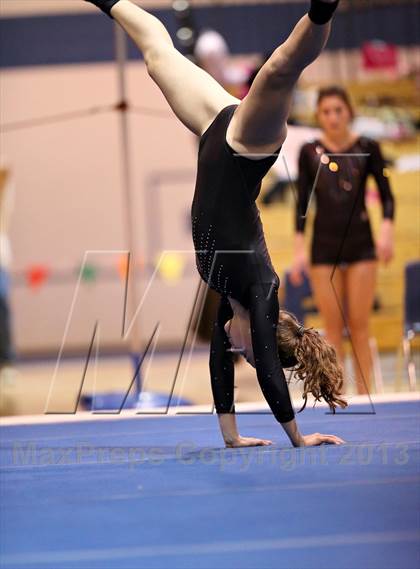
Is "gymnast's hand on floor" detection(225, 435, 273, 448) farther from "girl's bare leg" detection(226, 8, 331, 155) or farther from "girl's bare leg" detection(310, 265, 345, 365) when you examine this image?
"girl's bare leg" detection(310, 265, 345, 365)

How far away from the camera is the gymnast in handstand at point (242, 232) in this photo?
249 cm

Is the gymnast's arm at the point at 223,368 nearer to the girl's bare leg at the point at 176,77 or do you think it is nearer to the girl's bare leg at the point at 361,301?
the girl's bare leg at the point at 176,77

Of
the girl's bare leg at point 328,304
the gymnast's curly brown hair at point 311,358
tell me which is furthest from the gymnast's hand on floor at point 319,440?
the girl's bare leg at point 328,304

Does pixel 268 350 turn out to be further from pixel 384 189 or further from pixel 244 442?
pixel 384 189

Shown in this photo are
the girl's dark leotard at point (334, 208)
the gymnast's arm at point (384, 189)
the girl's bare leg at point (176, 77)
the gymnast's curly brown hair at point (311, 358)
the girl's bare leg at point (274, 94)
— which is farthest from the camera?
the girl's dark leotard at point (334, 208)

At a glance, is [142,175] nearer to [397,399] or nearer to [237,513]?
[397,399]

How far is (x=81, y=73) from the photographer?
9.23 metres

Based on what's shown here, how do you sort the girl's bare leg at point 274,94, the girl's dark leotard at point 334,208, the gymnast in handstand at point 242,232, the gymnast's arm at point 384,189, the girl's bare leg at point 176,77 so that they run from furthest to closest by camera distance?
the girl's dark leotard at point 334,208 → the gymnast's arm at point 384,189 → the girl's bare leg at point 176,77 → the gymnast in handstand at point 242,232 → the girl's bare leg at point 274,94

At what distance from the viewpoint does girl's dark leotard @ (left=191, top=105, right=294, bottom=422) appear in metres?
2.53

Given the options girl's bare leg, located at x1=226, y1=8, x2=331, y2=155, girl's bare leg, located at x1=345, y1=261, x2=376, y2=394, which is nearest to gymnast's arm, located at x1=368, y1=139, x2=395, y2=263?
girl's bare leg, located at x1=345, y1=261, x2=376, y2=394

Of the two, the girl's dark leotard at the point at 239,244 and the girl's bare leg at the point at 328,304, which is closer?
the girl's dark leotard at the point at 239,244

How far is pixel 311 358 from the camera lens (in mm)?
2674

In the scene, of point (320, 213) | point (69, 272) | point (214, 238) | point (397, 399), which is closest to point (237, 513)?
point (214, 238)

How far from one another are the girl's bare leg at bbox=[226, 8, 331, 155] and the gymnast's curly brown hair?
497 millimetres
